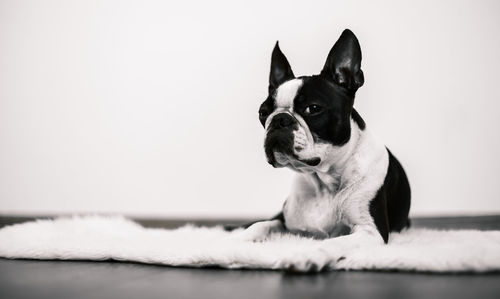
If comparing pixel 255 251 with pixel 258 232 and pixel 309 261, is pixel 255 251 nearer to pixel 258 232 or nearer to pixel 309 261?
pixel 309 261

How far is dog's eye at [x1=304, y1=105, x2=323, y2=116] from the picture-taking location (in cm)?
223

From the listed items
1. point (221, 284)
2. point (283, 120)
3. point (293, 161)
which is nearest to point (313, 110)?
point (283, 120)

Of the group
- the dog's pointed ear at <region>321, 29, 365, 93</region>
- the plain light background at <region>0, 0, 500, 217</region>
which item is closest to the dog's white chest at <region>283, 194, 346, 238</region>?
the dog's pointed ear at <region>321, 29, 365, 93</region>

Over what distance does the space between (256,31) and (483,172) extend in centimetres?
252

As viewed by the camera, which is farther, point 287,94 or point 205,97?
point 205,97

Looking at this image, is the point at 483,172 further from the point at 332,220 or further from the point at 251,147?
the point at 332,220

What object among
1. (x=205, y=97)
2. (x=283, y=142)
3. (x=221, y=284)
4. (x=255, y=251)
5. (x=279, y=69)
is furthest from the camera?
(x=205, y=97)

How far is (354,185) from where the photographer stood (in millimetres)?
2312

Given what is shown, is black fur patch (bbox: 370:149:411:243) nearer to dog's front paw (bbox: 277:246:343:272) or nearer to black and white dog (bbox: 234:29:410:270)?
black and white dog (bbox: 234:29:410:270)

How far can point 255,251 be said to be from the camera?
1797 millimetres

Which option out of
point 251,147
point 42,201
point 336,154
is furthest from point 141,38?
point 336,154

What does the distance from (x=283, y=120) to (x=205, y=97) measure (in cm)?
242

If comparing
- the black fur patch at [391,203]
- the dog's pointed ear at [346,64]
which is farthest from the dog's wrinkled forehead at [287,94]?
the black fur patch at [391,203]

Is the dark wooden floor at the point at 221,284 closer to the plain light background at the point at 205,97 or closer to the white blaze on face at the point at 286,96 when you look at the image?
the white blaze on face at the point at 286,96
